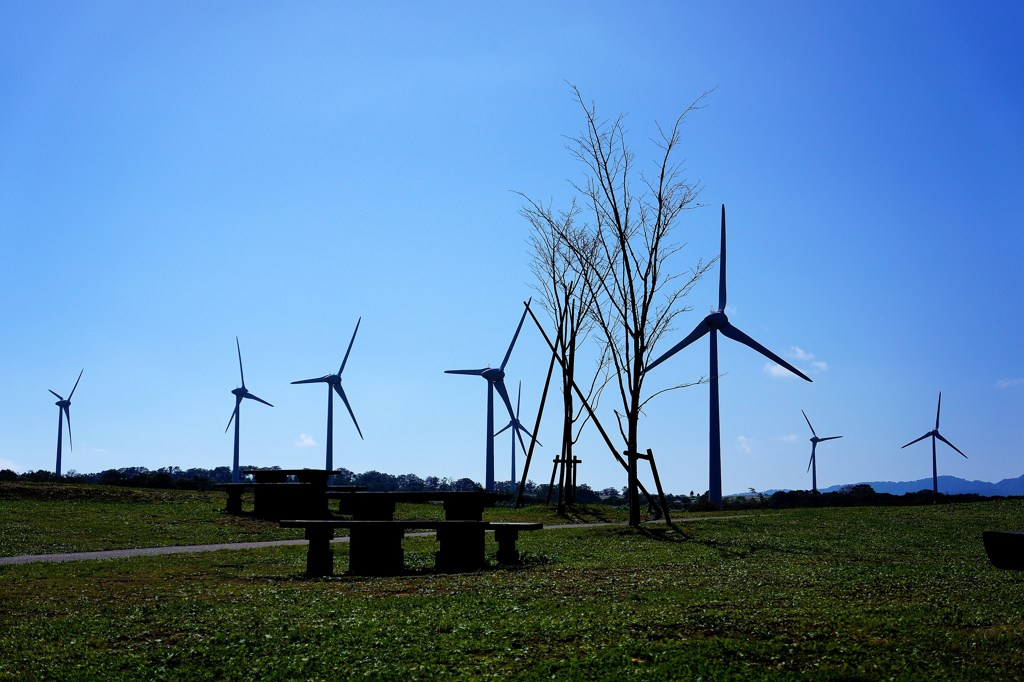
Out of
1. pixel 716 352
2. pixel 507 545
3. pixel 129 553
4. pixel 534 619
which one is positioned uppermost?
pixel 716 352

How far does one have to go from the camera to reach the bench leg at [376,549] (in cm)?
1443

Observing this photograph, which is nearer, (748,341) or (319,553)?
(319,553)

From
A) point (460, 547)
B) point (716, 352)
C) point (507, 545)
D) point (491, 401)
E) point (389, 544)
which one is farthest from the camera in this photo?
point (491, 401)

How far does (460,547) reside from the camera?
15.3 meters

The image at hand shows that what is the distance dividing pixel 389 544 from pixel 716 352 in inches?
1088

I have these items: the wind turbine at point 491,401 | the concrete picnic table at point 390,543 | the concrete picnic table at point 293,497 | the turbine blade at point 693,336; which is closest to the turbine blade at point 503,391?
the wind turbine at point 491,401

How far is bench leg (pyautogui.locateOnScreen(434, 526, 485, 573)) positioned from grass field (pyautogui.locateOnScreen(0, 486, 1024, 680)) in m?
0.66

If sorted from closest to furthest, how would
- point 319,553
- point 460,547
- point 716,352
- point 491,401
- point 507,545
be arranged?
point 319,553
point 460,547
point 507,545
point 716,352
point 491,401

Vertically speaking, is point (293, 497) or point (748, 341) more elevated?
point (748, 341)

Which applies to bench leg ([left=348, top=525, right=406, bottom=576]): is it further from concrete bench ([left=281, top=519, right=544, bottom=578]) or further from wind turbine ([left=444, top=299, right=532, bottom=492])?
wind turbine ([left=444, top=299, right=532, bottom=492])

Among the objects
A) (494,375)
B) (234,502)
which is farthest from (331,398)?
(234,502)

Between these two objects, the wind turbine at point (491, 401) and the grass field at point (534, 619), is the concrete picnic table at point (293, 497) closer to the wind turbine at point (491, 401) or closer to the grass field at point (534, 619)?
the grass field at point (534, 619)

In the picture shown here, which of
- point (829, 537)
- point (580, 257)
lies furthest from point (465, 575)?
point (580, 257)

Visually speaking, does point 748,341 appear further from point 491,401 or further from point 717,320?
point 491,401
